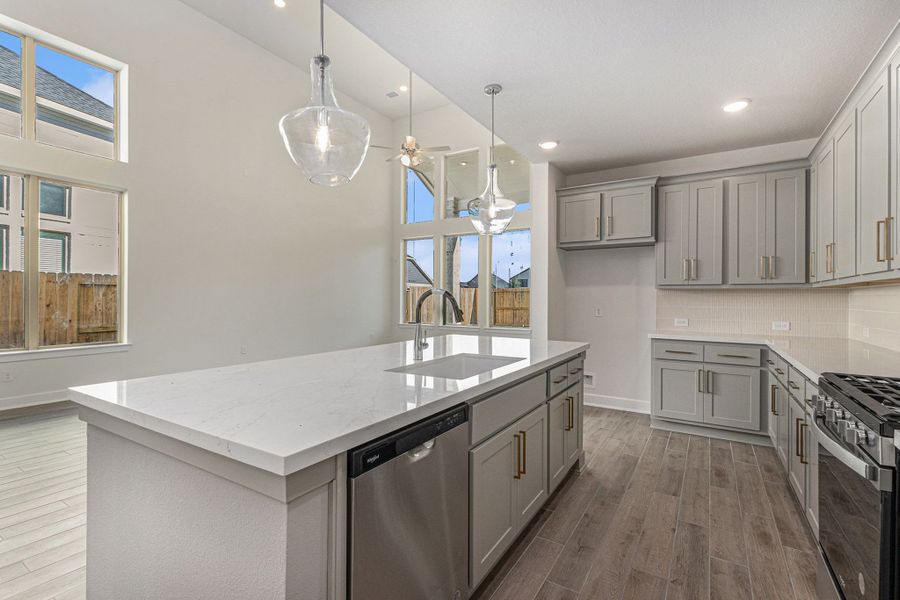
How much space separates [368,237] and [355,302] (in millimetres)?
1154

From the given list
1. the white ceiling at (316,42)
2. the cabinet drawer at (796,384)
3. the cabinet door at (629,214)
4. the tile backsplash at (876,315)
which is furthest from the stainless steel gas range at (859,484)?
the white ceiling at (316,42)

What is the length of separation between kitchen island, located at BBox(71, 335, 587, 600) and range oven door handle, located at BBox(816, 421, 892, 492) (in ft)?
3.83

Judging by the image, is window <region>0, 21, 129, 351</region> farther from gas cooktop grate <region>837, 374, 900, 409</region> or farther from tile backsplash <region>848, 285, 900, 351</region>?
tile backsplash <region>848, 285, 900, 351</region>

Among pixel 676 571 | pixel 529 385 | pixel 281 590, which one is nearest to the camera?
pixel 281 590

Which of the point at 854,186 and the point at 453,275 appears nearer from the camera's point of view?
the point at 854,186

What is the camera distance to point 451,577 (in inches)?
58.2

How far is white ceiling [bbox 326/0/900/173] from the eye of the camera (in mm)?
2158

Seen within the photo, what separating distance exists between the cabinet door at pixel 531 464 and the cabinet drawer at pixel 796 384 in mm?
1380

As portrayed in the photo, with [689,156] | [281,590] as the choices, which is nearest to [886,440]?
[281,590]

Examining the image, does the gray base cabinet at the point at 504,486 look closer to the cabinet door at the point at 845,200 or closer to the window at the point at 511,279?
the cabinet door at the point at 845,200

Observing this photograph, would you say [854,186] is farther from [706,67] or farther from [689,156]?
[689,156]

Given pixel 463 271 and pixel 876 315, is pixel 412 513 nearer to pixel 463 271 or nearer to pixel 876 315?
pixel 876 315

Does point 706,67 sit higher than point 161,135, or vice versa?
point 161,135

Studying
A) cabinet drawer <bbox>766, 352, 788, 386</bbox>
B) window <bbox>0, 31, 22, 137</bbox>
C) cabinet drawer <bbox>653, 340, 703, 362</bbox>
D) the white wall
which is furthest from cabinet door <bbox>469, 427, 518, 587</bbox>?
window <bbox>0, 31, 22, 137</bbox>
